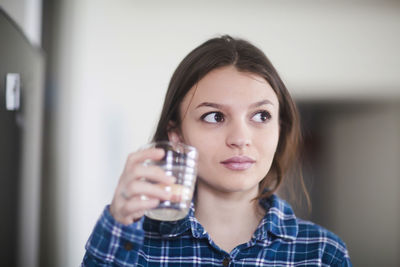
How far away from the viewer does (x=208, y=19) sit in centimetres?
254

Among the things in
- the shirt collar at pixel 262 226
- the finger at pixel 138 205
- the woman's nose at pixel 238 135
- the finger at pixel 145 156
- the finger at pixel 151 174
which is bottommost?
the shirt collar at pixel 262 226

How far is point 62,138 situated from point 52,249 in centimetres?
51

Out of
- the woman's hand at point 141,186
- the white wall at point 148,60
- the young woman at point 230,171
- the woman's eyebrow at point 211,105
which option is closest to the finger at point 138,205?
the woman's hand at point 141,186

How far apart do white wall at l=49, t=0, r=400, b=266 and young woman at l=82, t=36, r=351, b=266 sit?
1123 millimetres

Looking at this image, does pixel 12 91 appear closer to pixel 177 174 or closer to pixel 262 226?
pixel 177 174

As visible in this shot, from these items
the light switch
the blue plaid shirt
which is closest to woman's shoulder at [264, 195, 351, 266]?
the blue plaid shirt

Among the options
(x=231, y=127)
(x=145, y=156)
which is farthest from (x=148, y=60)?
(x=145, y=156)

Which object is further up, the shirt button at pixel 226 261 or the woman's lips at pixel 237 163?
the woman's lips at pixel 237 163

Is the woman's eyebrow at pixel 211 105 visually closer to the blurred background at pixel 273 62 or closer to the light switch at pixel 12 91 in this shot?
the light switch at pixel 12 91

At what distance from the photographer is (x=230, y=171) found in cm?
84

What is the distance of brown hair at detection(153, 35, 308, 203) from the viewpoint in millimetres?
924

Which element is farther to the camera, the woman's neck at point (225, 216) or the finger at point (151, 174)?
the woman's neck at point (225, 216)

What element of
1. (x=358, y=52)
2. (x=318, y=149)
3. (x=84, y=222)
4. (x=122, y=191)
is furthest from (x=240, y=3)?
(x=122, y=191)

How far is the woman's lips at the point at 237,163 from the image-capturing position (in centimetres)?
84
